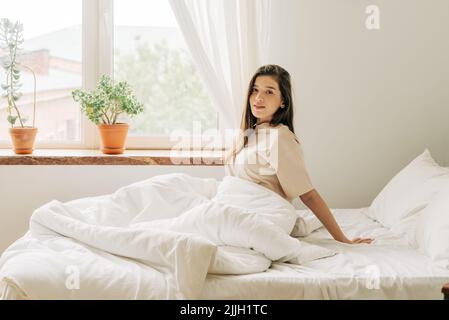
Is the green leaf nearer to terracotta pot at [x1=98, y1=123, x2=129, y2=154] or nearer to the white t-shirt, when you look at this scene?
terracotta pot at [x1=98, y1=123, x2=129, y2=154]

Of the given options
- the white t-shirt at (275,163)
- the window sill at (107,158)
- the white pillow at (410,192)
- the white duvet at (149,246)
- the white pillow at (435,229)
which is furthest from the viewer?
the window sill at (107,158)

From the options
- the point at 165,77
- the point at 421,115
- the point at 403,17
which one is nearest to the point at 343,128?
the point at 421,115

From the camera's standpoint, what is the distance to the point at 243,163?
2.14 m

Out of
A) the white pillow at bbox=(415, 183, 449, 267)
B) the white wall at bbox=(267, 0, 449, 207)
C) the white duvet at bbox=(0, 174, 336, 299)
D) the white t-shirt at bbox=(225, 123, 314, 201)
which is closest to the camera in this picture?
the white duvet at bbox=(0, 174, 336, 299)

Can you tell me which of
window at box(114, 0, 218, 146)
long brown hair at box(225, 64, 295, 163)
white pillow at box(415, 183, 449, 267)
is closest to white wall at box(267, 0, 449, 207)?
window at box(114, 0, 218, 146)

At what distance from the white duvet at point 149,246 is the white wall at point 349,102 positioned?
0.86m

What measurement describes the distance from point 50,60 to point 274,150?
5.19 ft

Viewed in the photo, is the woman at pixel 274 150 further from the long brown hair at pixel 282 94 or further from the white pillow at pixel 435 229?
the white pillow at pixel 435 229

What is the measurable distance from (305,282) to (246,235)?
23 cm

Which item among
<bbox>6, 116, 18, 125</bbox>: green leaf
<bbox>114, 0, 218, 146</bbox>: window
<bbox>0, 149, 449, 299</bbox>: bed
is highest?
<bbox>114, 0, 218, 146</bbox>: window

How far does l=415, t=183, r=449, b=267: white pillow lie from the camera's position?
1.77 metres

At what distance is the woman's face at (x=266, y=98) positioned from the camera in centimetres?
219

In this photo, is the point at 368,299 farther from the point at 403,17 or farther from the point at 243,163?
the point at 403,17

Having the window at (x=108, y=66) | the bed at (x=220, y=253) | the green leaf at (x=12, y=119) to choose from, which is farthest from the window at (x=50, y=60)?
the bed at (x=220, y=253)
